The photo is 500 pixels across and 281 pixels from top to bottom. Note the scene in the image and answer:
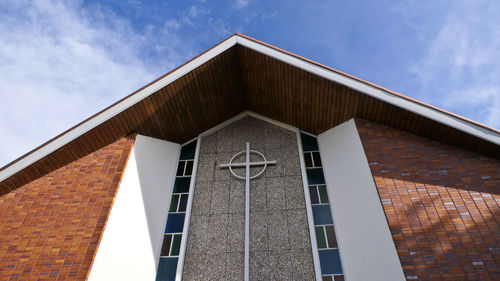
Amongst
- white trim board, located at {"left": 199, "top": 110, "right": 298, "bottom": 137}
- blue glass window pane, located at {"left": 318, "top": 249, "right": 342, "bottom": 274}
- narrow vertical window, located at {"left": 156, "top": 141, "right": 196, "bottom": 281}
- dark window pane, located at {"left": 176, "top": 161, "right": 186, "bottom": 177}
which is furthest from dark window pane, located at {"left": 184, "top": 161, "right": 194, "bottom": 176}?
blue glass window pane, located at {"left": 318, "top": 249, "right": 342, "bottom": 274}

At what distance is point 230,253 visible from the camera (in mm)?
6672

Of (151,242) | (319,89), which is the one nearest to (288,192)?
(319,89)

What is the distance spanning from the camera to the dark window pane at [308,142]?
8.33 m

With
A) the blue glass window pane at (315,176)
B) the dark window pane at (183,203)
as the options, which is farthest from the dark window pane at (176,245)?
the blue glass window pane at (315,176)

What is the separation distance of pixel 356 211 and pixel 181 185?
411cm

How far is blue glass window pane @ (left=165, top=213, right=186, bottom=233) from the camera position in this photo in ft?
23.6

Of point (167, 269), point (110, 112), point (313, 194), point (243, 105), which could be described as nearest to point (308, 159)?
point (313, 194)

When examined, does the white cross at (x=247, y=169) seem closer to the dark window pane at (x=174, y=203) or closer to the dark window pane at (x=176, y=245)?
the dark window pane at (x=174, y=203)

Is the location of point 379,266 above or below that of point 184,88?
below

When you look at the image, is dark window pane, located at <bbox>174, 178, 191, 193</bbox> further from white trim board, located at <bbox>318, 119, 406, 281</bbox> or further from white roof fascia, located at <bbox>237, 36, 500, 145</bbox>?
white roof fascia, located at <bbox>237, 36, 500, 145</bbox>

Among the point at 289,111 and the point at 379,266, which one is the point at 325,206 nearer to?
the point at 379,266

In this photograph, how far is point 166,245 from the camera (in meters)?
6.95

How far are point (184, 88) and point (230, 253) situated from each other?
3.87m

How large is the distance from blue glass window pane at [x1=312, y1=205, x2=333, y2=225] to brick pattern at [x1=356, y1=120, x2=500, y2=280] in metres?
1.47
